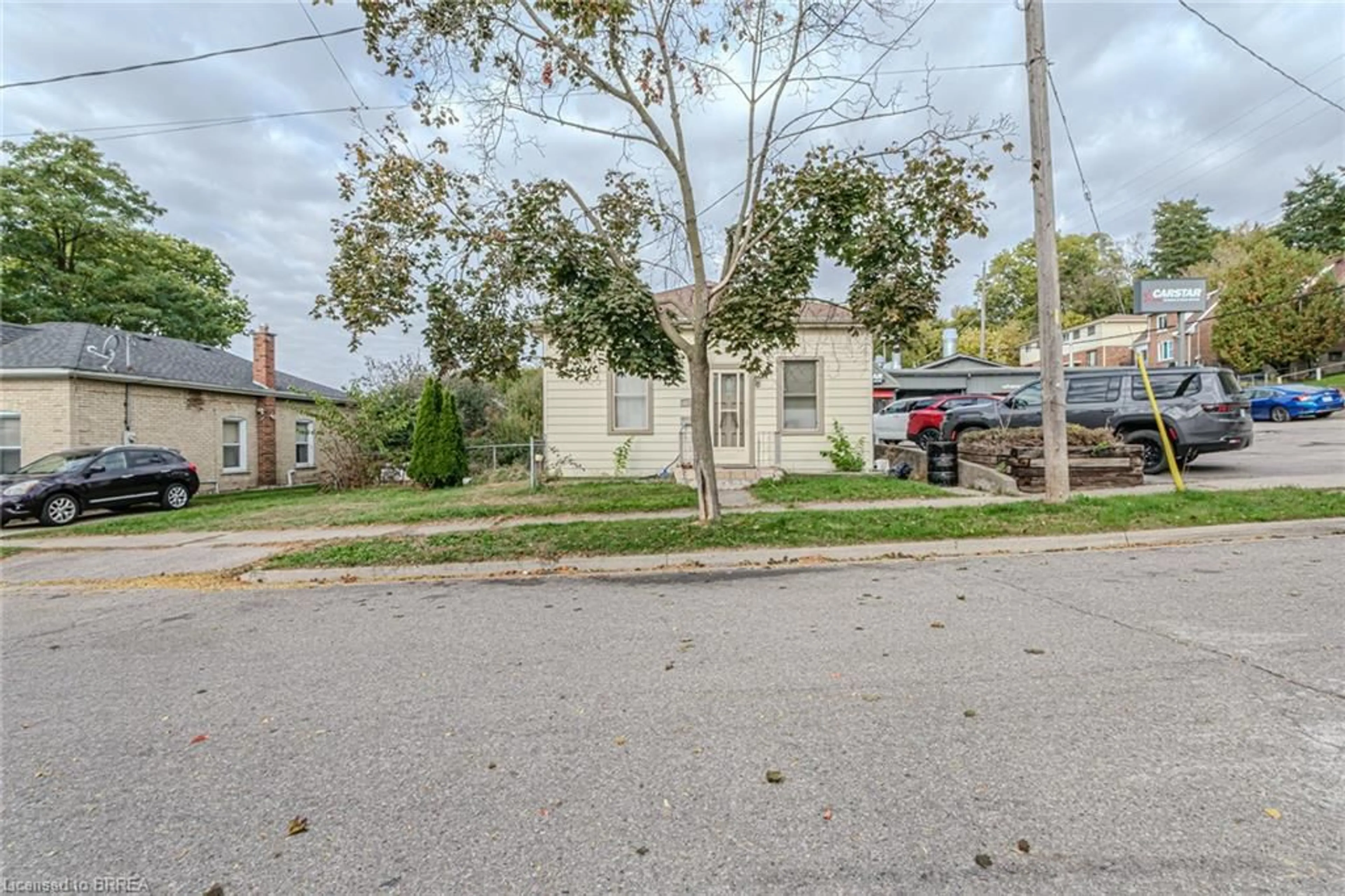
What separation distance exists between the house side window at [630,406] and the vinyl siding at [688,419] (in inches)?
4.0

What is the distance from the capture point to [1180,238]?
176ft

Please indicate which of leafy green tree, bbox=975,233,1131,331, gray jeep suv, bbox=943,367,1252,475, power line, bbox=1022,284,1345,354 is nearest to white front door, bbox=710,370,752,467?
gray jeep suv, bbox=943,367,1252,475

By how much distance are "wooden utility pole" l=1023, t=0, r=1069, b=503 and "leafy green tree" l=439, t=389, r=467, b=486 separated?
12.3 meters

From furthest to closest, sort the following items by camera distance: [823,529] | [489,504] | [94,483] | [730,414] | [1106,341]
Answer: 1. [1106,341]
2. [730,414]
3. [94,483]
4. [489,504]
5. [823,529]

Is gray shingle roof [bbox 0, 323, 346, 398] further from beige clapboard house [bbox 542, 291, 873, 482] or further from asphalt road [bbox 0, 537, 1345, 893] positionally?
asphalt road [bbox 0, 537, 1345, 893]

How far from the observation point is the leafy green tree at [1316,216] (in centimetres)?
4162

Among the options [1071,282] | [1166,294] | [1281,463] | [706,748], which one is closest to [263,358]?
[706,748]

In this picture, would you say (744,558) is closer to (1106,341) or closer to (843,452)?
(843,452)

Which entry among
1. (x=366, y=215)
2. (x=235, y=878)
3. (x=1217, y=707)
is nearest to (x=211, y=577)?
(x=366, y=215)

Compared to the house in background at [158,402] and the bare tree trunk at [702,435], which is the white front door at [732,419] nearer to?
the bare tree trunk at [702,435]

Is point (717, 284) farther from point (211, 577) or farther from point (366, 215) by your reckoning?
point (211, 577)

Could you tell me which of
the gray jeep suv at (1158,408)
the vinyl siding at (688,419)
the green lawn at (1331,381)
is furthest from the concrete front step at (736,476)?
the green lawn at (1331,381)

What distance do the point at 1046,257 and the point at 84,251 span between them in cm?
3508

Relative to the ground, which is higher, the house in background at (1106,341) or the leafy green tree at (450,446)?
the house in background at (1106,341)
